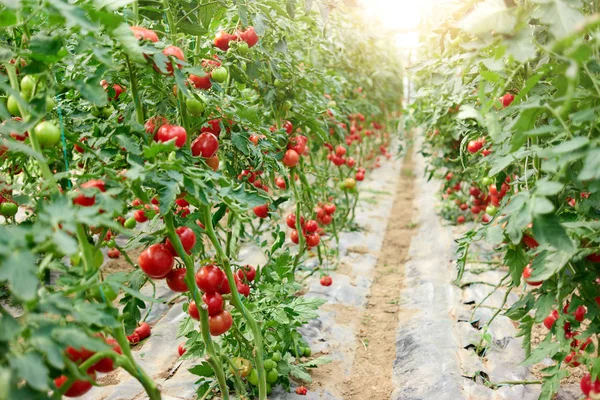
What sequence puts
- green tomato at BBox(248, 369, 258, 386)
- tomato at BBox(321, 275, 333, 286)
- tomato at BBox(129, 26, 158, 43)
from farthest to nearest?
tomato at BBox(321, 275, 333, 286) → green tomato at BBox(248, 369, 258, 386) → tomato at BBox(129, 26, 158, 43)

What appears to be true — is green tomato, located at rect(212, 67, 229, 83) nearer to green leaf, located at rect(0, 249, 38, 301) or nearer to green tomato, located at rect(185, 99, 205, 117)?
green tomato, located at rect(185, 99, 205, 117)

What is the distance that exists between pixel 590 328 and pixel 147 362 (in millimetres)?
1708

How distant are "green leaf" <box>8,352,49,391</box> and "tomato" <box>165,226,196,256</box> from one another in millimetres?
535

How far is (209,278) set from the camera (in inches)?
53.6

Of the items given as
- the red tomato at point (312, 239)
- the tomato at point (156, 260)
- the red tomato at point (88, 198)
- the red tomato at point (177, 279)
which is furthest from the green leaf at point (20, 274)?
the red tomato at point (312, 239)

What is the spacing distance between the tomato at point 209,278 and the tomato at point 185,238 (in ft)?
0.49

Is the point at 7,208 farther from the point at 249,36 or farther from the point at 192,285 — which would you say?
the point at 249,36

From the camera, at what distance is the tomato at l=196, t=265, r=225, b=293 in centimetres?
136

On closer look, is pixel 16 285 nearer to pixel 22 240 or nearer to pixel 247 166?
pixel 22 240

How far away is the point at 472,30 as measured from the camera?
0.93 metres

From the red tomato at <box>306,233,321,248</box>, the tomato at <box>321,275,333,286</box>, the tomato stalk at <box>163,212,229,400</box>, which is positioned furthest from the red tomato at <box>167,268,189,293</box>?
the tomato at <box>321,275,333,286</box>

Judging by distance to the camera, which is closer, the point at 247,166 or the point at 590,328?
the point at 590,328

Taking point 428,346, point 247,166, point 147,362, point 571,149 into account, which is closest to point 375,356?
point 428,346

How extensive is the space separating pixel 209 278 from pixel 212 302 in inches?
2.9
